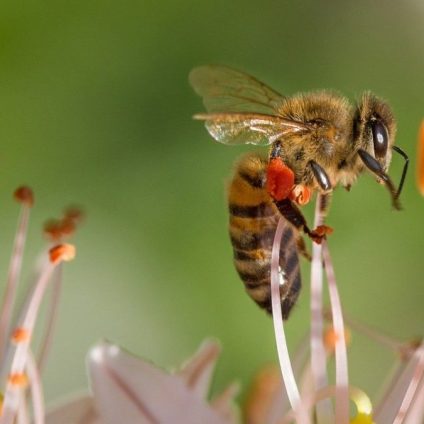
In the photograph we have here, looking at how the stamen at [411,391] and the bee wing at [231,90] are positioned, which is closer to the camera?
the stamen at [411,391]

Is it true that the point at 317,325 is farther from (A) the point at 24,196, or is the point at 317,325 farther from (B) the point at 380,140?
(A) the point at 24,196

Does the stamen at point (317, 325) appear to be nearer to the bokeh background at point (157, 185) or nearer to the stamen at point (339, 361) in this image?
the stamen at point (339, 361)

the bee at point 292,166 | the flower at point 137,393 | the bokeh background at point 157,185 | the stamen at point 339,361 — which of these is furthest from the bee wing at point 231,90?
the bokeh background at point 157,185

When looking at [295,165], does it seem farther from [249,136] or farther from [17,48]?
[17,48]

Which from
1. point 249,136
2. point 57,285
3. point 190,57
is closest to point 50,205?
point 190,57

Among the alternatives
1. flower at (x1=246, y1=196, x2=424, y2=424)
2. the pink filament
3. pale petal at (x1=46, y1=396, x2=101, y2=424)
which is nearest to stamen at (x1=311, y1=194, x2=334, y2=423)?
flower at (x1=246, y1=196, x2=424, y2=424)

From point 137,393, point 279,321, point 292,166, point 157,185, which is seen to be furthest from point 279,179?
point 157,185
